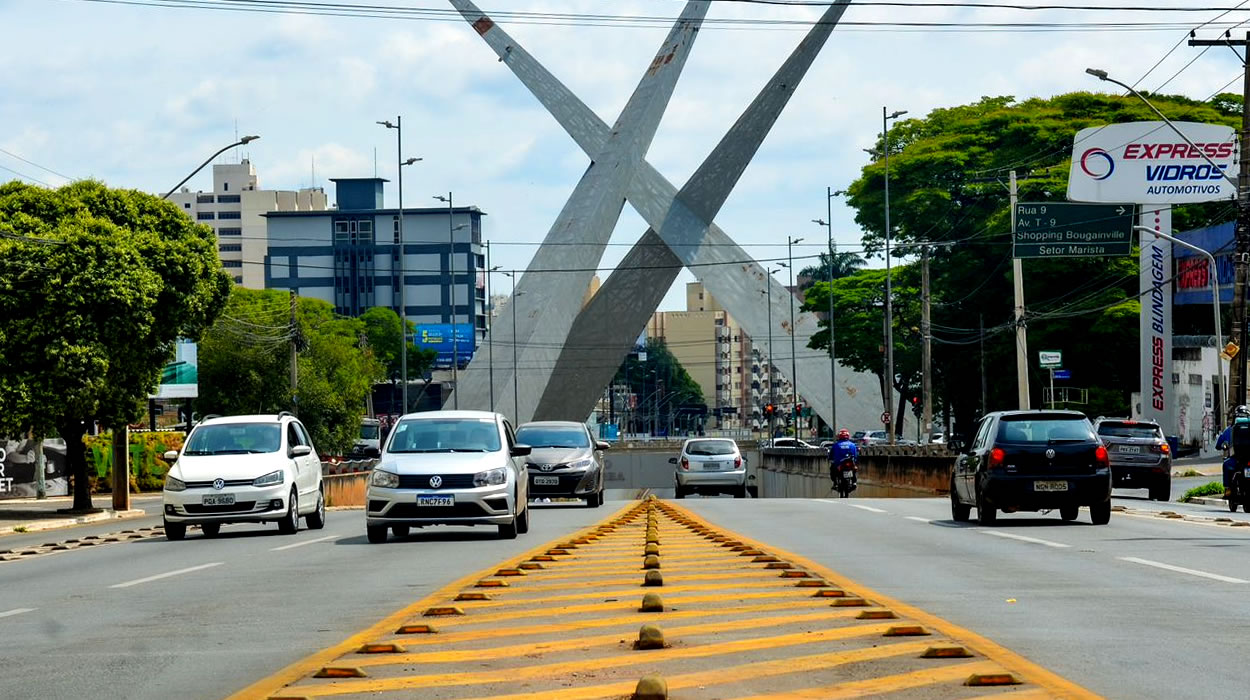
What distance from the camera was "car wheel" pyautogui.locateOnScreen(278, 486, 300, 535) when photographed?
24.5 meters

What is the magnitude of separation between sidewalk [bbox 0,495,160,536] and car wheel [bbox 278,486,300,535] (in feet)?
29.5

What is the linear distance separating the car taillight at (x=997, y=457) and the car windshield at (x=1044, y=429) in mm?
265

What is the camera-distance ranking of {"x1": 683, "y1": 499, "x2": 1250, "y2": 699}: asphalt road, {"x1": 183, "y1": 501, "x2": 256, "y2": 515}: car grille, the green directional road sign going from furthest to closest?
the green directional road sign → {"x1": 183, "y1": 501, "x2": 256, "y2": 515}: car grille → {"x1": 683, "y1": 499, "x2": 1250, "y2": 699}: asphalt road

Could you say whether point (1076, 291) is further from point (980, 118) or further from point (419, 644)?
point (419, 644)

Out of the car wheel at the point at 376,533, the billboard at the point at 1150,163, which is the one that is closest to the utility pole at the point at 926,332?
the billboard at the point at 1150,163

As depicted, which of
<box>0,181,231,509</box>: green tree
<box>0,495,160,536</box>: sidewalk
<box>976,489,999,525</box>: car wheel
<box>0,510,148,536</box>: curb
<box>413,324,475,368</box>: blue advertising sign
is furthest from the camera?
<box>413,324,475,368</box>: blue advertising sign

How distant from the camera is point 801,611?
11.0m

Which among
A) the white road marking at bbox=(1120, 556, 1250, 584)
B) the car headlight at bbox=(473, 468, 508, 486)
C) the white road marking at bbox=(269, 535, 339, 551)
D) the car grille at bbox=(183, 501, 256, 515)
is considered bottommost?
the white road marking at bbox=(269, 535, 339, 551)

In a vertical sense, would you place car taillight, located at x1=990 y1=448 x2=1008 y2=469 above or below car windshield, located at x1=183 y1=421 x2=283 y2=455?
below

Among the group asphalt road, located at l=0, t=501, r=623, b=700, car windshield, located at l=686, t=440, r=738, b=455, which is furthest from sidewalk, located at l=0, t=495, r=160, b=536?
car windshield, located at l=686, t=440, r=738, b=455

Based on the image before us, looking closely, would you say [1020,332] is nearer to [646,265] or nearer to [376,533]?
[376,533]

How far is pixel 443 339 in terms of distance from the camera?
150 m

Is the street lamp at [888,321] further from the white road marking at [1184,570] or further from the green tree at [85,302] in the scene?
the white road marking at [1184,570]

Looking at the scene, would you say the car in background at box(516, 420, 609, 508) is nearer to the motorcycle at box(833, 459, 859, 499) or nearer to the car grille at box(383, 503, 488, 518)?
the car grille at box(383, 503, 488, 518)
